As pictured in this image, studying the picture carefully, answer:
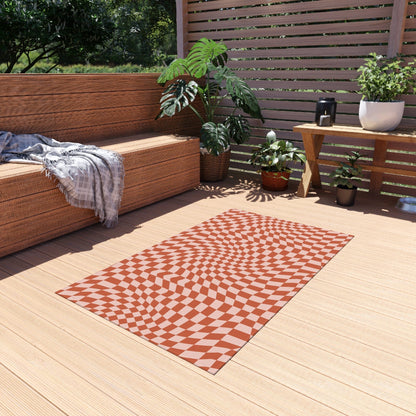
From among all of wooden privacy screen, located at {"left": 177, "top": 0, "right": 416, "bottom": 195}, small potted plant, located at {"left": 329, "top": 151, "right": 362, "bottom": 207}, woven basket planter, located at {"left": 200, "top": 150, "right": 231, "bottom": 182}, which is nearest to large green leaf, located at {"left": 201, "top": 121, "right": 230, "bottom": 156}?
woven basket planter, located at {"left": 200, "top": 150, "right": 231, "bottom": 182}

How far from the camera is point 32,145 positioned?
2.47 m

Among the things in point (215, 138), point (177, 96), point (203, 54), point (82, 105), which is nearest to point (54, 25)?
point (203, 54)

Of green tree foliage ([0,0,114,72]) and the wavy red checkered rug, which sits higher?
green tree foliage ([0,0,114,72])

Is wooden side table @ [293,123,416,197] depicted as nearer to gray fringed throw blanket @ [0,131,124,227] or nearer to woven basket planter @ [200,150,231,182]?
woven basket planter @ [200,150,231,182]

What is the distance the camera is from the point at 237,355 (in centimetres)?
139

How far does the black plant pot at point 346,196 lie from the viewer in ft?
9.66

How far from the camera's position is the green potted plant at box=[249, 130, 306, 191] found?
326 cm

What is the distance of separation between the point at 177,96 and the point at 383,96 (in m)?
1.59

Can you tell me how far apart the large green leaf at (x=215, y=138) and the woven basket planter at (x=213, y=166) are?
0.64 feet

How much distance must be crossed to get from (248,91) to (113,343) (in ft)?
Result: 8.48

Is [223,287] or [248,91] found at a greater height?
[248,91]

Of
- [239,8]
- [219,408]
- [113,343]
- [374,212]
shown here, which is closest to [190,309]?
[113,343]

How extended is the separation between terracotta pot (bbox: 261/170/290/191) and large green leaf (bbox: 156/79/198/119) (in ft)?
2.92

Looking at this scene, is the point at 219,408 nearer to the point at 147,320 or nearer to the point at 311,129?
the point at 147,320
